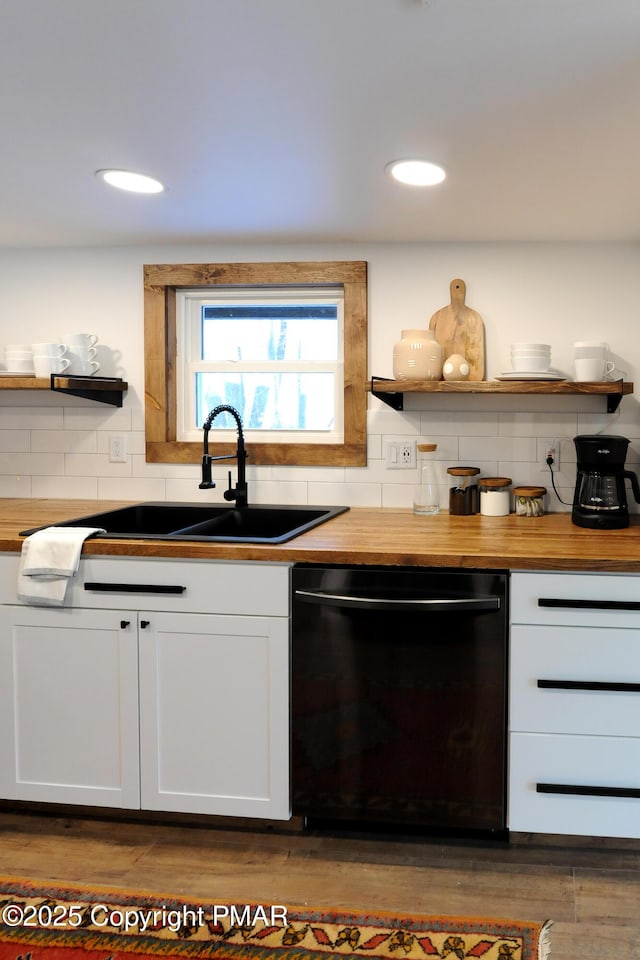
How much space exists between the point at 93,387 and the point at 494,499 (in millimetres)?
1541

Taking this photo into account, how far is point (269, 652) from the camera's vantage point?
216 centimetres

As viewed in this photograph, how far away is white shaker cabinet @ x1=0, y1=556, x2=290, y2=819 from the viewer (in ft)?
7.13

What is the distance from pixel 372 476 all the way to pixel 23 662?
1404mm

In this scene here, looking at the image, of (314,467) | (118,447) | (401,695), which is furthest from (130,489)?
(401,695)

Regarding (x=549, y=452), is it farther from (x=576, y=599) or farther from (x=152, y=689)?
(x=152, y=689)

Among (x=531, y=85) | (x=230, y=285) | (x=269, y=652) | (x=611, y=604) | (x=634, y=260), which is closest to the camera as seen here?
(x=531, y=85)

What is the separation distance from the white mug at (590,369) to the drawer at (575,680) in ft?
3.16

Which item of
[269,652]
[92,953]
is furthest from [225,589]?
[92,953]

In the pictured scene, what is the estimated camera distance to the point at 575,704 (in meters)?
2.07

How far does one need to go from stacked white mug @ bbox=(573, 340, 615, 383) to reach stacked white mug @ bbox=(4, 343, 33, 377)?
204 centimetres

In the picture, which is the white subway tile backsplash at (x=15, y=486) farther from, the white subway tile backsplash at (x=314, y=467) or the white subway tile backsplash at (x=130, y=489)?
the white subway tile backsplash at (x=130, y=489)

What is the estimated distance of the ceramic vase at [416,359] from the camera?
104 inches

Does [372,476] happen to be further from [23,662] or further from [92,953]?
[92,953]

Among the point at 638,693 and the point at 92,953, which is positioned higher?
the point at 638,693
